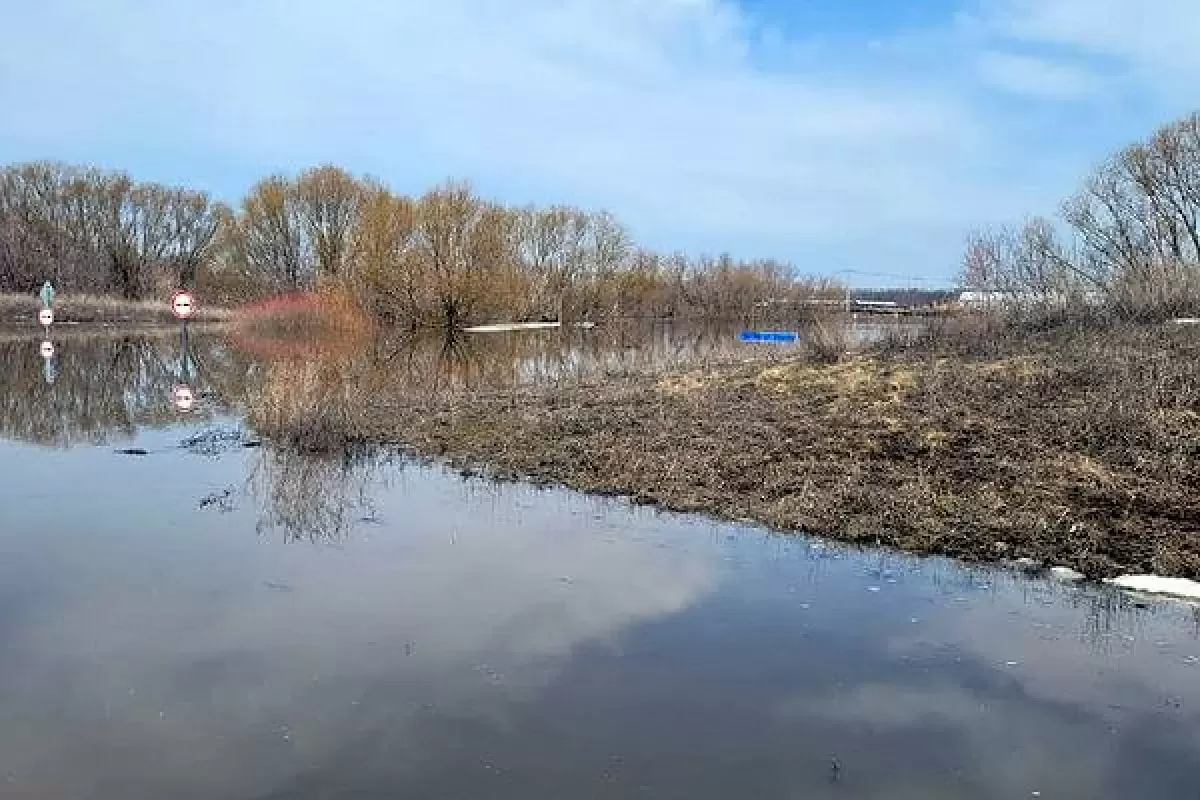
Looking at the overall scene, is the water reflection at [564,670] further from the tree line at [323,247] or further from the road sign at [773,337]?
the tree line at [323,247]

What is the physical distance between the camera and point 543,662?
16.9ft

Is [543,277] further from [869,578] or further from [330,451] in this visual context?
[869,578]

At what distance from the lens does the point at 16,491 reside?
9.30 meters

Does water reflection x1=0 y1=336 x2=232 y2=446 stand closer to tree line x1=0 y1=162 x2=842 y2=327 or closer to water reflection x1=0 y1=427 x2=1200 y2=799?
water reflection x1=0 y1=427 x2=1200 y2=799

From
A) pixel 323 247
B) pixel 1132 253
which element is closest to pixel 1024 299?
pixel 1132 253

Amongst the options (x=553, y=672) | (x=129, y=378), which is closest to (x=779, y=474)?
(x=553, y=672)

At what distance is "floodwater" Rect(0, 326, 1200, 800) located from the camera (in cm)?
396

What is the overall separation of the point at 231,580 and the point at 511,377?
1472 centimetres

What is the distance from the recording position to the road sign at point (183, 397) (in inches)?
658

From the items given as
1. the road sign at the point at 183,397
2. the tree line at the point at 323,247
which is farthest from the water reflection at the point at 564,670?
the tree line at the point at 323,247

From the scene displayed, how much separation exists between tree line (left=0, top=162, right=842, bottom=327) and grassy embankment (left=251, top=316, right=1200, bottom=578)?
34.0 m

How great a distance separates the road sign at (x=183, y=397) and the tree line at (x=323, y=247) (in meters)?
28.5

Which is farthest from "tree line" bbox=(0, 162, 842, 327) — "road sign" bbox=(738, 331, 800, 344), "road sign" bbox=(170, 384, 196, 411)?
"road sign" bbox=(170, 384, 196, 411)

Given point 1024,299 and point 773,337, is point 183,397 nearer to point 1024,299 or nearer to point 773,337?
point 1024,299
